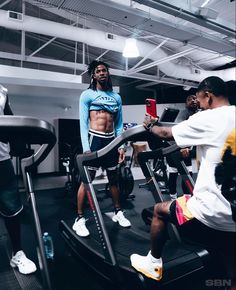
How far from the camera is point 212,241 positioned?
4.21 feet

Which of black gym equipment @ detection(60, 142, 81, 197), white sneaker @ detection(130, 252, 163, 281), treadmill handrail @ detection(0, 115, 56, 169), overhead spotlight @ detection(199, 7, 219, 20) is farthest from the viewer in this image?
black gym equipment @ detection(60, 142, 81, 197)

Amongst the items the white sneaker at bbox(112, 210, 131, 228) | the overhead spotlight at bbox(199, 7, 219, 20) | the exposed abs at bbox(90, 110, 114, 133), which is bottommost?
the white sneaker at bbox(112, 210, 131, 228)

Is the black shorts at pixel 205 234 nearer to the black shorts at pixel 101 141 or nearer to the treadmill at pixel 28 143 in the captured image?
the treadmill at pixel 28 143

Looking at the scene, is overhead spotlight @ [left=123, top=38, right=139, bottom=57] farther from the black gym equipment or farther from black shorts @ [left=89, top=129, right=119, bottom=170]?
black shorts @ [left=89, top=129, right=119, bottom=170]

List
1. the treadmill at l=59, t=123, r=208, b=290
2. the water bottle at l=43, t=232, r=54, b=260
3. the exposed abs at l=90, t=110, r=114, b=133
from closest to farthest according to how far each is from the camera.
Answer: the treadmill at l=59, t=123, r=208, b=290 < the water bottle at l=43, t=232, r=54, b=260 < the exposed abs at l=90, t=110, r=114, b=133

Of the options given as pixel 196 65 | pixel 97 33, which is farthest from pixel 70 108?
pixel 196 65

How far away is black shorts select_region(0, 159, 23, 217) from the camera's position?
67.9 inches

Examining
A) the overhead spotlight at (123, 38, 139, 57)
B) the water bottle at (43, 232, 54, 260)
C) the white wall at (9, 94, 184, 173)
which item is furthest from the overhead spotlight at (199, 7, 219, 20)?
the white wall at (9, 94, 184, 173)

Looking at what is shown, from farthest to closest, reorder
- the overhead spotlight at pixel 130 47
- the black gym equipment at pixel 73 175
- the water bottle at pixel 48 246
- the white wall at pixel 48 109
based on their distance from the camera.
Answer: the white wall at pixel 48 109 → the overhead spotlight at pixel 130 47 → the black gym equipment at pixel 73 175 → the water bottle at pixel 48 246

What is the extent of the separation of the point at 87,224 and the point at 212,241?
1493 mm

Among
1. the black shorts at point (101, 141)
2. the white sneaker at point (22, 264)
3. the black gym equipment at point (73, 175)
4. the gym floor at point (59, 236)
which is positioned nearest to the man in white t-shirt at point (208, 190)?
the gym floor at point (59, 236)

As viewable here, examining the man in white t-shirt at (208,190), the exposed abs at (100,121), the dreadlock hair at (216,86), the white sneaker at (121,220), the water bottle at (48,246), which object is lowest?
the water bottle at (48,246)

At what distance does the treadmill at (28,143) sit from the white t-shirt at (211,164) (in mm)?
735

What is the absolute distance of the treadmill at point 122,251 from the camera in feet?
5.21
